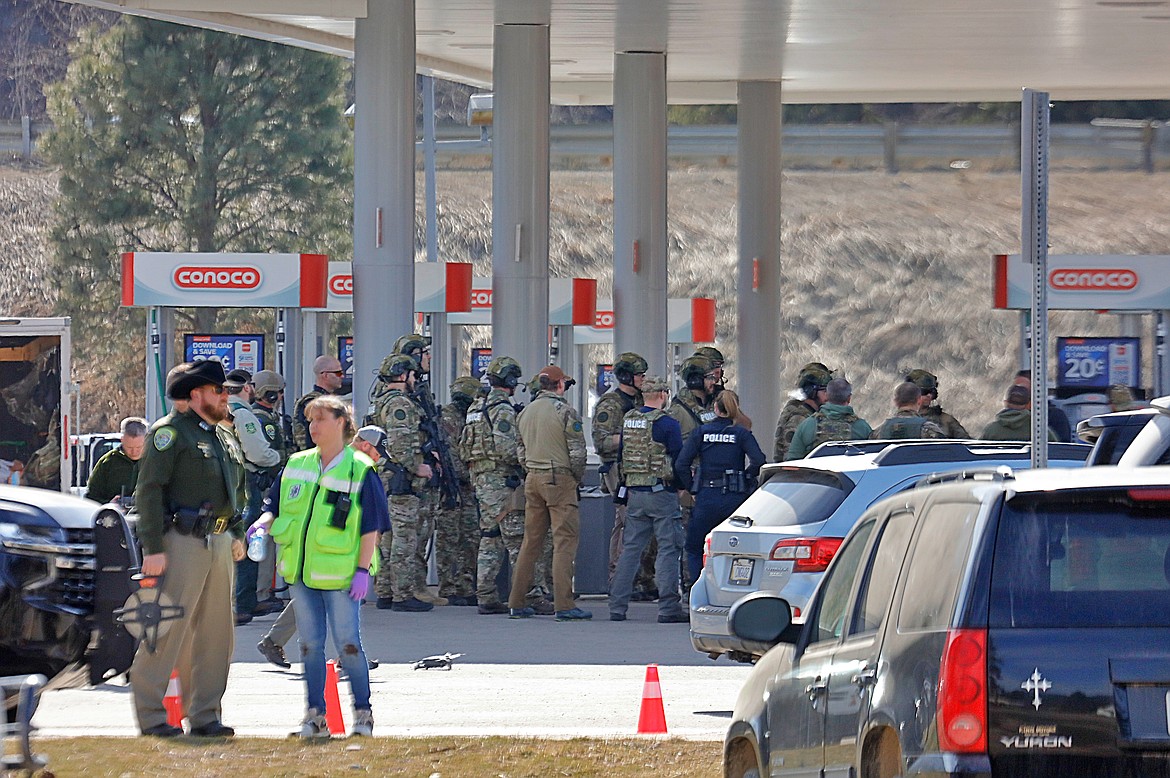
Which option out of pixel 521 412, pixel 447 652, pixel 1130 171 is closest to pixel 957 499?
pixel 447 652

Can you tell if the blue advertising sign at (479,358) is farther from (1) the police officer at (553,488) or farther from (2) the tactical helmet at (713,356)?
(1) the police officer at (553,488)

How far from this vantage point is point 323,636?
31.5ft

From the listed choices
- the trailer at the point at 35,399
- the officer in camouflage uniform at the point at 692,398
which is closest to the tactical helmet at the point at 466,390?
the officer in camouflage uniform at the point at 692,398

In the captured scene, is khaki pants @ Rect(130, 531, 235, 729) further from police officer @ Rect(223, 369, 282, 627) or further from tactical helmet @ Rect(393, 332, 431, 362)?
tactical helmet @ Rect(393, 332, 431, 362)

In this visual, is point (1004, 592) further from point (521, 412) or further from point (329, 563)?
point (521, 412)

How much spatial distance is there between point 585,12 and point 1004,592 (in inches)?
672

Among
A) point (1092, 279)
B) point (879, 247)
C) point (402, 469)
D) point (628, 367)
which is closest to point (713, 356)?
point (628, 367)

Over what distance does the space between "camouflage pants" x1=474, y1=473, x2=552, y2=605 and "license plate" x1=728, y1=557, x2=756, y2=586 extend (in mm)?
4688

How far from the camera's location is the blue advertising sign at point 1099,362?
2092 centimetres

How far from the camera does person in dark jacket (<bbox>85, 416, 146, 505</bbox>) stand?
42.5ft

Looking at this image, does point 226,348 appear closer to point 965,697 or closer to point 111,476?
point 111,476

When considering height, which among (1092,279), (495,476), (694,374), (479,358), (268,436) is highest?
(1092,279)

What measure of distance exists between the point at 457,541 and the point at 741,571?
5.67m

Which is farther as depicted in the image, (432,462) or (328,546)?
(432,462)
